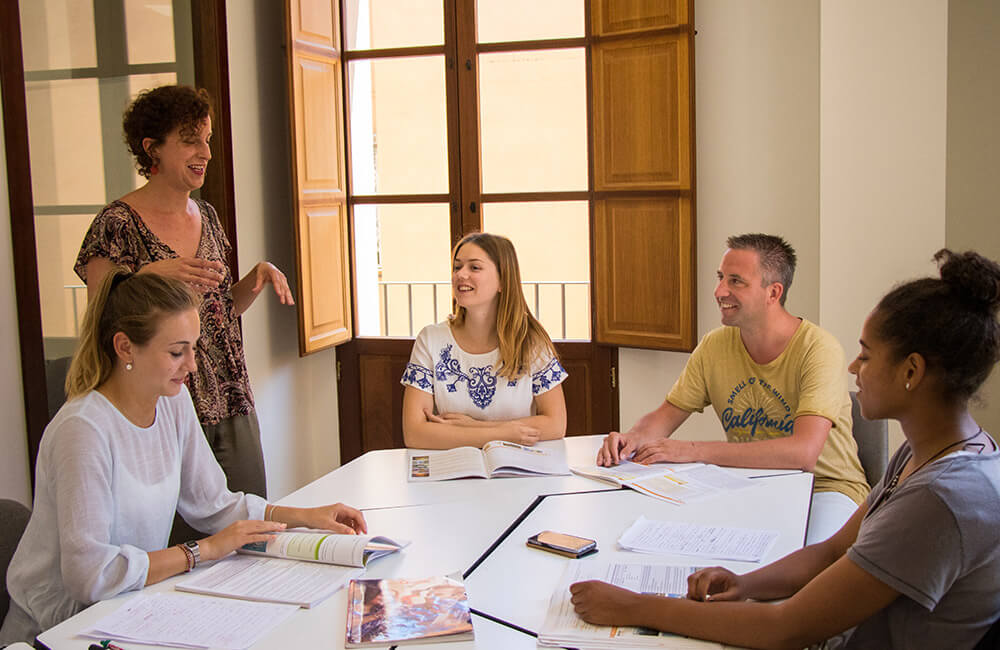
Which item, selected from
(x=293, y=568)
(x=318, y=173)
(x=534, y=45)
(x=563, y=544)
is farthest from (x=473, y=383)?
(x=534, y=45)

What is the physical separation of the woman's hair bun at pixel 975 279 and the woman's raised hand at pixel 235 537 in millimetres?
1319

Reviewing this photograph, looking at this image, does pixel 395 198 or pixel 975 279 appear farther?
pixel 395 198

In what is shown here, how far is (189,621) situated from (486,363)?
153 centimetres

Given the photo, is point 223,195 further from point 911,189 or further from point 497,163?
point 911,189

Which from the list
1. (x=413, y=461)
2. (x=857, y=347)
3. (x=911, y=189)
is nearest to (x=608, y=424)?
(x=857, y=347)

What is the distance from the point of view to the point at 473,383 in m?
2.93

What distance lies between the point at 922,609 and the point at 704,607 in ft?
1.07

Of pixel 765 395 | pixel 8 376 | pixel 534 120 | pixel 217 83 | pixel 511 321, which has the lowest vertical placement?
pixel 765 395

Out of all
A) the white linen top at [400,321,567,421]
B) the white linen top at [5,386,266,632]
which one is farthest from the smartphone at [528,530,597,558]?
the white linen top at [400,321,567,421]

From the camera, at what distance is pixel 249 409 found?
113 inches

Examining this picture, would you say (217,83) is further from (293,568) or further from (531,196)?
(293,568)

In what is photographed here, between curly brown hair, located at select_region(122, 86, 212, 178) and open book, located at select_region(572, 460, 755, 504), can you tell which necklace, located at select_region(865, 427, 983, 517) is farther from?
curly brown hair, located at select_region(122, 86, 212, 178)

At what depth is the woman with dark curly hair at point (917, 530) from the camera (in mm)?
1372

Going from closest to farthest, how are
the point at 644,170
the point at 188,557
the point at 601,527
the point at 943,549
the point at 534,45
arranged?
the point at 943,549, the point at 188,557, the point at 601,527, the point at 644,170, the point at 534,45
